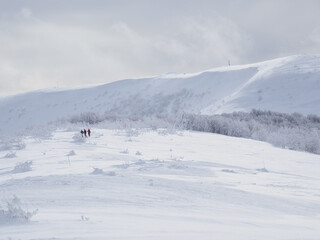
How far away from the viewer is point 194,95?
4975cm

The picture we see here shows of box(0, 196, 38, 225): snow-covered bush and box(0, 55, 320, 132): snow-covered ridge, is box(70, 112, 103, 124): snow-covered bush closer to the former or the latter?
box(0, 55, 320, 132): snow-covered ridge

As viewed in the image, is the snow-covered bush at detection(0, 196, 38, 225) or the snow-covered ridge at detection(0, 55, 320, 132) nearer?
the snow-covered bush at detection(0, 196, 38, 225)

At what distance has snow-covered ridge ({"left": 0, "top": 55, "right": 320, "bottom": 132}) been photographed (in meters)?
37.2

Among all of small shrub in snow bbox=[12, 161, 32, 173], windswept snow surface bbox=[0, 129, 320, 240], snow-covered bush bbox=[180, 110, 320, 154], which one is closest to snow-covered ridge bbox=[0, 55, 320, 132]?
snow-covered bush bbox=[180, 110, 320, 154]

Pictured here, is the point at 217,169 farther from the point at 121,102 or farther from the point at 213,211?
the point at 121,102

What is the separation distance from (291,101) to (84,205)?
111 ft

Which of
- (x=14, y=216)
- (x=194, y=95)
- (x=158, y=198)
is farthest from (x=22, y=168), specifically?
(x=194, y=95)

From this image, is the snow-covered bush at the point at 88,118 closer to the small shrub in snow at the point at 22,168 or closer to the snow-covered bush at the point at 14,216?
the small shrub in snow at the point at 22,168

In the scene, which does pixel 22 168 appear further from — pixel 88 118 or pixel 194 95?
pixel 194 95

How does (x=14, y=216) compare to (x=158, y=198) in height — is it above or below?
above

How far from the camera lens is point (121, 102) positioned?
185 ft

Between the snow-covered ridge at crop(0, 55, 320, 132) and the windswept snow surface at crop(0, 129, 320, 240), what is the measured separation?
89.7 ft

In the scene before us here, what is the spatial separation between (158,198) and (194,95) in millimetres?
45648

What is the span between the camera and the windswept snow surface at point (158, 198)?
10.5 ft
